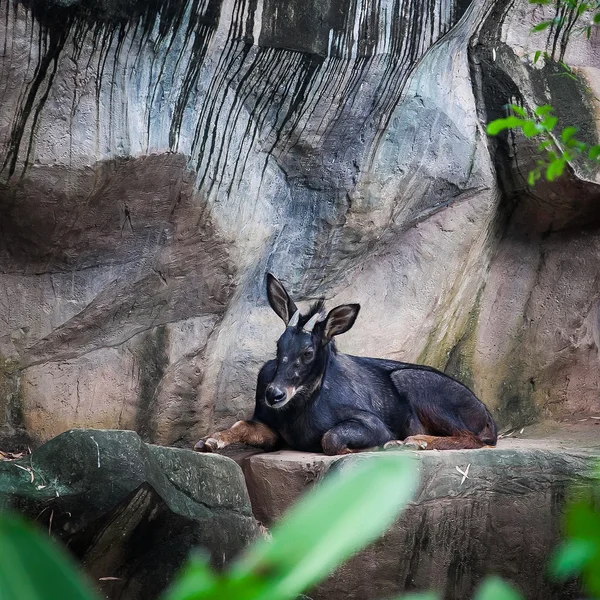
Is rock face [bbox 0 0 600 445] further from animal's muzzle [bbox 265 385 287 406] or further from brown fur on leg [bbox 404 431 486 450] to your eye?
brown fur on leg [bbox 404 431 486 450]

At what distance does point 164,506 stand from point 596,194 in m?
5.13

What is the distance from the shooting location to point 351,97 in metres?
7.49

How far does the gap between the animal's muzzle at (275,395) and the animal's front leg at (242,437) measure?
40 centimetres

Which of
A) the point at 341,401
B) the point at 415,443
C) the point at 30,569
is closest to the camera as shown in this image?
the point at 30,569

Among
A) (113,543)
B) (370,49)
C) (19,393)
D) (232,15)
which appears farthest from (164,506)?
(370,49)

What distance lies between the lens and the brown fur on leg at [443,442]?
6965 millimetres

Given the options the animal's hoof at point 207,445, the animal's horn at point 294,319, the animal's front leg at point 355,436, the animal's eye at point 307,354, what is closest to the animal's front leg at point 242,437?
the animal's hoof at point 207,445

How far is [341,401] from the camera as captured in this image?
7379mm

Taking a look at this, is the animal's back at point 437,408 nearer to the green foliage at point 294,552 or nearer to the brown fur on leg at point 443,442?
the brown fur on leg at point 443,442

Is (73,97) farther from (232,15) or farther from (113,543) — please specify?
(113,543)

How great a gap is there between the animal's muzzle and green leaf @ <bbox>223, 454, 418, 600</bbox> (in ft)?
20.1

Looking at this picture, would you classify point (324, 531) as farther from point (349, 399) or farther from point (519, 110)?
point (349, 399)

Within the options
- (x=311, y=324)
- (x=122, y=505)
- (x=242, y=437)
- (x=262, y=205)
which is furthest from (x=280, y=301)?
(x=122, y=505)

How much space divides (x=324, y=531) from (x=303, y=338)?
6580 mm
